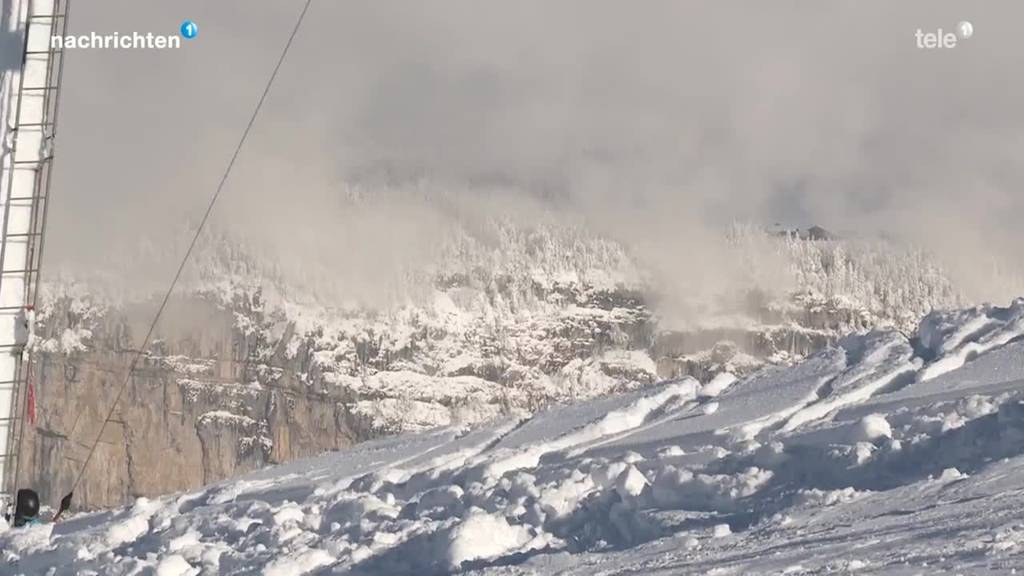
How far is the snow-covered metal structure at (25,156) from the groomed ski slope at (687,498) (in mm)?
3610

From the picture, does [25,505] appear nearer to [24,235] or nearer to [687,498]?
[24,235]

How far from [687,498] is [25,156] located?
8104 millimetres

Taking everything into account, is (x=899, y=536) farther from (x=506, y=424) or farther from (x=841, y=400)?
(x=506, y=424)

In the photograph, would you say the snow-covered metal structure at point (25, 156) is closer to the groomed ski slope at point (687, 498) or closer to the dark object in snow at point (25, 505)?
the dark object in snow at point (25, 505)

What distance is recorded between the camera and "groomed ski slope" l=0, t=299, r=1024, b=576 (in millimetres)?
13344

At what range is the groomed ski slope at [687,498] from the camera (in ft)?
43.8

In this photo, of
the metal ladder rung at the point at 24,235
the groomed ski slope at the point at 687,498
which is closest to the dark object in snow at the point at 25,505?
the groomed ski slope at the point at 687,498

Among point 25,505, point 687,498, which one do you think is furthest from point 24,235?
point 687,498

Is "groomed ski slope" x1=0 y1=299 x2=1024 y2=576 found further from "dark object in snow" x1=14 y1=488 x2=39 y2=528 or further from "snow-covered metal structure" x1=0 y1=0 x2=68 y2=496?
"snow-covered metal structure" x1=0 y1=0 x2=68 y2=496

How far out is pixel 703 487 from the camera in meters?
16.0

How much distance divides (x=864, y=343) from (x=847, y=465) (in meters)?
8.02

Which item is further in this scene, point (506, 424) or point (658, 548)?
point (506, 424)

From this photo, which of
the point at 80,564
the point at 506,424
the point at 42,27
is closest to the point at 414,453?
the point at 506,424

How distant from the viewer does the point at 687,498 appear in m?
16.0
